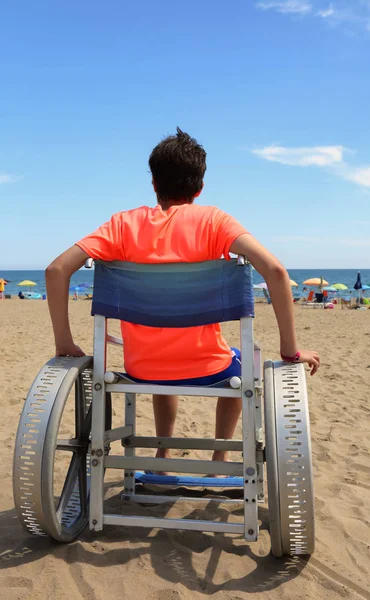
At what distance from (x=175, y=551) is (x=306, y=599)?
0.57 metres

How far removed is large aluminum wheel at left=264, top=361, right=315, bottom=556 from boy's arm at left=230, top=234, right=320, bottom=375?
0.21 metres

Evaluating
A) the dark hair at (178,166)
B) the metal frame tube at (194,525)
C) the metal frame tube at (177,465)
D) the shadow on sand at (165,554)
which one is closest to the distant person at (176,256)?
the dark hair at (178,166)

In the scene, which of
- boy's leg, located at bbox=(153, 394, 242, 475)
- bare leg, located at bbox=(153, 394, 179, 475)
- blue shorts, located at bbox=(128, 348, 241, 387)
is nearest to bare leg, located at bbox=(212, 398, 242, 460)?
boy's leg, located at bbox=(153, 394, 242, 475)

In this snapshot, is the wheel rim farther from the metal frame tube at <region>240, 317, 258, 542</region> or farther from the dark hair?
the dark hair

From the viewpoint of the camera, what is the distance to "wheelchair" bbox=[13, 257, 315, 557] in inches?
79.8

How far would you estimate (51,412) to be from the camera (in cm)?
209

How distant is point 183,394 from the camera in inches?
85.4

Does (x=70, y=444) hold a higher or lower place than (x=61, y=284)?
lower

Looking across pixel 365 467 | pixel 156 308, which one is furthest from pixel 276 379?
pixel 365 467

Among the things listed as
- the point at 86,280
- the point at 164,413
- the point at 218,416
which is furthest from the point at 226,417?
the point at 86,280

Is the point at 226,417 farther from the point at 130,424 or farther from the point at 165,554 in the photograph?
the point at 165,554

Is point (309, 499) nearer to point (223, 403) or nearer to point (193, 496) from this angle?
point (223, 403)

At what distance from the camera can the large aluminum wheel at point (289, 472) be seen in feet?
6.54

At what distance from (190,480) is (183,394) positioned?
2.55ft
